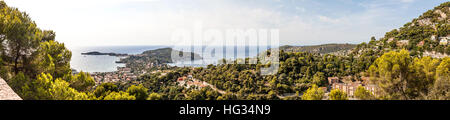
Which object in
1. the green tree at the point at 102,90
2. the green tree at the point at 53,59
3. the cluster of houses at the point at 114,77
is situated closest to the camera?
the green tree at the point at 102,90

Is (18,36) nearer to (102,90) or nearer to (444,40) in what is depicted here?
(102,90)

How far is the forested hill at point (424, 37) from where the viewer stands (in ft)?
62.7

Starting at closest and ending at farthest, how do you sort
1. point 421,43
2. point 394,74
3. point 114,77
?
point 394,74 < point 114,77 < point 421,43

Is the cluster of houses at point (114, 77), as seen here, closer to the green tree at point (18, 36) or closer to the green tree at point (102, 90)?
the green tree at point (18, 36)

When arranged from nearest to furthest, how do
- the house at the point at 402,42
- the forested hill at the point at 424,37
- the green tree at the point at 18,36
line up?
the green tree at the point at 18,36 → the forested hill at the point at 424,37 → the house at the point at 402,42

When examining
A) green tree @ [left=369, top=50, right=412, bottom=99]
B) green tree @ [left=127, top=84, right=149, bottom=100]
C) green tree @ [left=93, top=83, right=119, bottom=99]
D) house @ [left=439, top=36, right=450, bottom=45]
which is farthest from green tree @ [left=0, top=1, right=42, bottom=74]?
house @ [left=439, top=36, right=450, bottom=45]

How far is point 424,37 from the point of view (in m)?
21.9

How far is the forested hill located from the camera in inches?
753

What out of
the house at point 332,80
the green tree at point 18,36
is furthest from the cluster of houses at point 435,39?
the green tree at point 18,36

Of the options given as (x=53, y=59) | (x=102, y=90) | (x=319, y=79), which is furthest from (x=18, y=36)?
(x=319, y=79)
